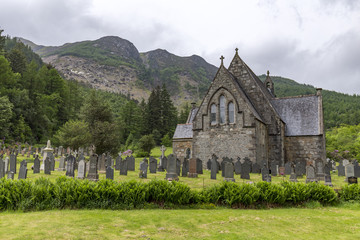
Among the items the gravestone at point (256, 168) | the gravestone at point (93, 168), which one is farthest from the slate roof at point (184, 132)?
the gravestone at point (93, 168)

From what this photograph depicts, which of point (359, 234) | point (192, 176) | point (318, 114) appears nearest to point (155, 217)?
point (359, 234)

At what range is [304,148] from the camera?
22375mm

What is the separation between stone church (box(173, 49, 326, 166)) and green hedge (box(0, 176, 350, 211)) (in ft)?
34.1

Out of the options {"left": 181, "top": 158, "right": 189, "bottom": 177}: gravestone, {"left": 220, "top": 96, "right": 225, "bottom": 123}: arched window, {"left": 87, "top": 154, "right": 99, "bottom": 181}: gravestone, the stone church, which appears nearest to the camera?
{"left": 87, "top": 154, "right": 99, "bottom": 181}: gravestone

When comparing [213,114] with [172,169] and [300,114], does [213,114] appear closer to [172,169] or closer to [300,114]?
[300,114]

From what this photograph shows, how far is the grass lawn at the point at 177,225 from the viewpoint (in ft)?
19.8

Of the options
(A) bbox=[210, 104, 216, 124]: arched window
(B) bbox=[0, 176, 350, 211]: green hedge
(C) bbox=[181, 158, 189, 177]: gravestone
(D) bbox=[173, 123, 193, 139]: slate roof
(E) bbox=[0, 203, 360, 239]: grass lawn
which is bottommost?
(E) bbox=[0, 203, 360, 239]: grass lawn

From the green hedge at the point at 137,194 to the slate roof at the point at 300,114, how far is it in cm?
1256

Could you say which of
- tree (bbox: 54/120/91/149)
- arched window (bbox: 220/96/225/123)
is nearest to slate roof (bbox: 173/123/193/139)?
arched window (bbox: 220/96/225/123)

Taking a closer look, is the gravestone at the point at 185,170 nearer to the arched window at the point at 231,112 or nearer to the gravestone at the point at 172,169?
the gravestone at the point at 172,169

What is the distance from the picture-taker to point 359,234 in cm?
684

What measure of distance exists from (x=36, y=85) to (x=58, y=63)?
163570 millimetres

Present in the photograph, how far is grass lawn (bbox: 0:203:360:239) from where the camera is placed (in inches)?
237

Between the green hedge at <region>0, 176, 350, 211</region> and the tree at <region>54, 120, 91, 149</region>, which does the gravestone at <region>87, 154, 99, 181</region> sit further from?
the tree at <region>54, 120, 91, 149</region>
